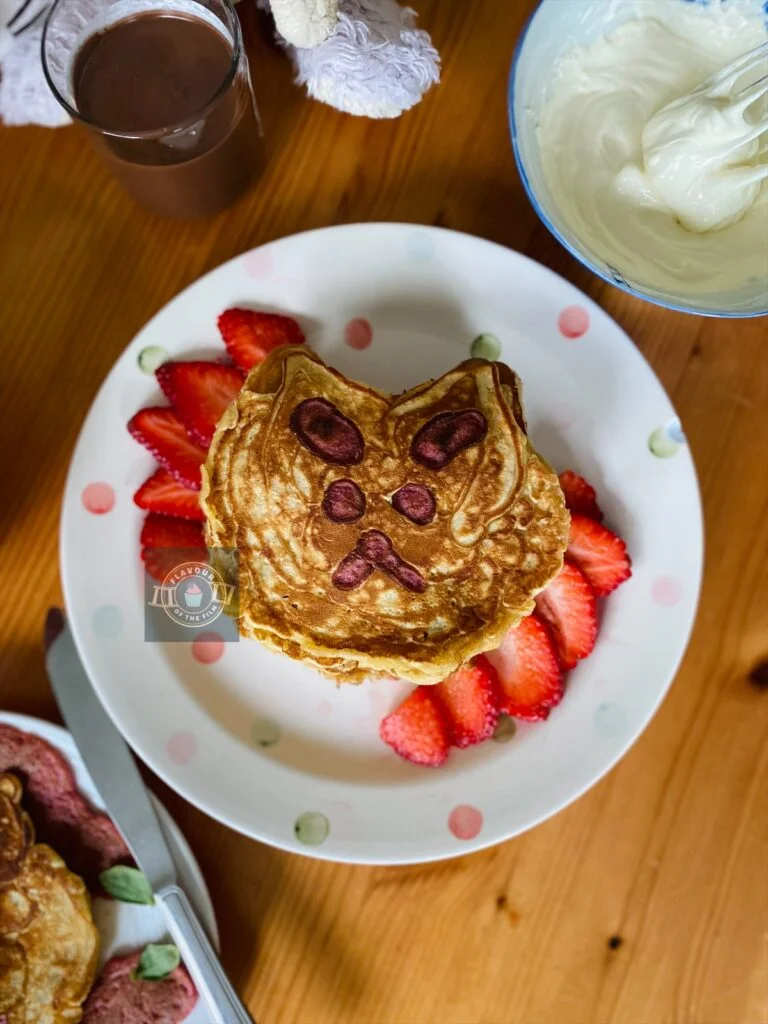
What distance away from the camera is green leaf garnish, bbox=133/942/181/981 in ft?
4.09

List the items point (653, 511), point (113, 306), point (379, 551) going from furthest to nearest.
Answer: point (113, 306), point (653, 511), point (379, 551)

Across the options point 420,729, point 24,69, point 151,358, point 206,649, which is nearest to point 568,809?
point 420,729

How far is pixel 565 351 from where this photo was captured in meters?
1.33

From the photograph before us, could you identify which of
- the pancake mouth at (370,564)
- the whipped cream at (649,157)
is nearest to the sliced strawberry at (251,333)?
the pancake mouth at (370,564)

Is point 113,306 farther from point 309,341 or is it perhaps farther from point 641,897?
point 641,897

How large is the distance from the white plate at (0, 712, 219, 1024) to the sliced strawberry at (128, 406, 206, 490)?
0.44m

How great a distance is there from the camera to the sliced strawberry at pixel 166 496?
131 cm

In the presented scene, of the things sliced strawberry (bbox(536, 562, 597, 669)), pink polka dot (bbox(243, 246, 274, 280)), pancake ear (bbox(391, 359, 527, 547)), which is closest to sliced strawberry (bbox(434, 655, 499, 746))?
sliced strawberry (bbox(536, 562, 597, 669))

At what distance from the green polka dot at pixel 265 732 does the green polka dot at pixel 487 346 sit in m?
0.67

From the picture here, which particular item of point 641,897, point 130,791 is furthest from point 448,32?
point 641,897

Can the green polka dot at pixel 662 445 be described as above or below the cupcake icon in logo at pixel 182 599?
above

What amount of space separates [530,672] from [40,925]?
0.82 meters

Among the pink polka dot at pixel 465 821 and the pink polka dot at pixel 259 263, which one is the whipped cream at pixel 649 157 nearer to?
the pink polka dot at pixel 259 263

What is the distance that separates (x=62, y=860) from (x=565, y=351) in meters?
1.09
